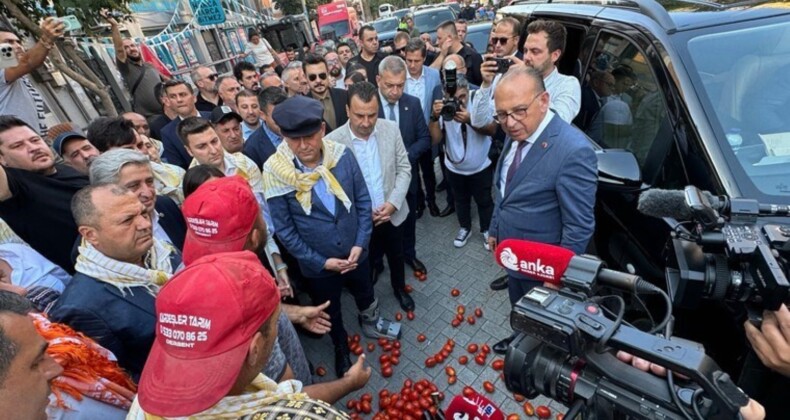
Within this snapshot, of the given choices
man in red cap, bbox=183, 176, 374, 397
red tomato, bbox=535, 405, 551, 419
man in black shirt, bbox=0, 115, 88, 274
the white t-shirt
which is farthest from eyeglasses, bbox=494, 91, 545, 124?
the white t-shirt

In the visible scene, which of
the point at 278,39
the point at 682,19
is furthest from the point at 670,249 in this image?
the point at 278,39

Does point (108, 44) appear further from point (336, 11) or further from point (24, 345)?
point (336, 11)

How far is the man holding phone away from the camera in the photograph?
3205mm

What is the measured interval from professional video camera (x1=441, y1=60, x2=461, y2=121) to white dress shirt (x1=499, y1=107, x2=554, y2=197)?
94cm

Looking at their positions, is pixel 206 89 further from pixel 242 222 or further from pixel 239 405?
pixel 239 405

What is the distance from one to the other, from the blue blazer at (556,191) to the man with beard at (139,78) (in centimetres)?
483

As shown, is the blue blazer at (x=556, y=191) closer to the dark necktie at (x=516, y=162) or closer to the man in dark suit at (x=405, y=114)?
the dark necktie at (x=516, y=162)

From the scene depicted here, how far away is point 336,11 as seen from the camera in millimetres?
20266

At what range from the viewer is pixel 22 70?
3.40m

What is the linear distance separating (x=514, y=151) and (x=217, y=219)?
1.75m

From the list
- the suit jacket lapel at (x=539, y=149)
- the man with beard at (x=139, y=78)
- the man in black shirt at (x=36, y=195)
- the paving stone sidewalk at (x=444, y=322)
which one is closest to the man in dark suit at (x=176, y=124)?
the man in black shirt at (x=36, y=195)

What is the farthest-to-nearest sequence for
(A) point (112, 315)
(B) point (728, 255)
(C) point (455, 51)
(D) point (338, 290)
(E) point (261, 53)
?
(E) point (261, 53)
(C) point (455, 51)
(D) point (338, 290)
(A) point (112, 315)
(B) point (728, 255)

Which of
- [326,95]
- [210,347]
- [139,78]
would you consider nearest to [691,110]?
[210,347]

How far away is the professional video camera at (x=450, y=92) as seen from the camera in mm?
3318
